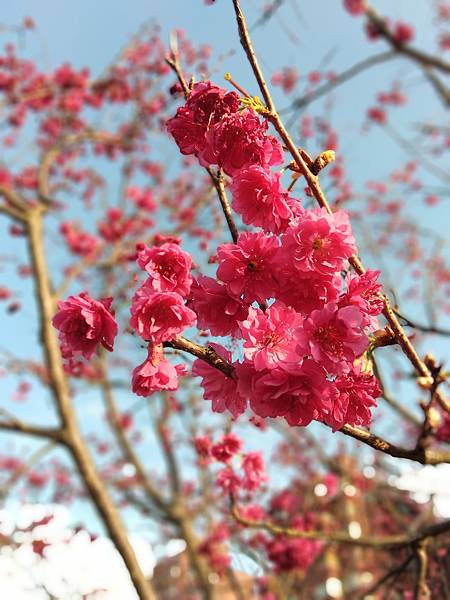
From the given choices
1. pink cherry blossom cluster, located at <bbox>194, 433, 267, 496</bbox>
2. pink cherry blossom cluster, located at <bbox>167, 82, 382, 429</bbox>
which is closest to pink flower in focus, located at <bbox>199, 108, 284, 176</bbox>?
pink cherry blossom cluster, located at <bbox>167, 82, 382, 429</bbox>

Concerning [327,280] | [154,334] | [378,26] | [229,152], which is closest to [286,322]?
[327,280]

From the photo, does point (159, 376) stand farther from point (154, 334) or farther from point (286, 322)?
point (286, 322)

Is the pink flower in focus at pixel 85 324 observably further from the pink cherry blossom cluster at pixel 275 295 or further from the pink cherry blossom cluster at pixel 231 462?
the pink cherry blossom cluster at pixel 231 462

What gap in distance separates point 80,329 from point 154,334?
0.27 meters

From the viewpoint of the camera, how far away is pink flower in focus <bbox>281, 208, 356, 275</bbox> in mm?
1252

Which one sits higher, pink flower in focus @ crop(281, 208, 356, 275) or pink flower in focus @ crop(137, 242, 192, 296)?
pink flower in focus @ crop(137, 242, 192, 296)

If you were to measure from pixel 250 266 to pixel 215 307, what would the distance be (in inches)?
5.8

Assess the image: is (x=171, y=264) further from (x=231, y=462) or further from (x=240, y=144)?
(x=231, y=462)

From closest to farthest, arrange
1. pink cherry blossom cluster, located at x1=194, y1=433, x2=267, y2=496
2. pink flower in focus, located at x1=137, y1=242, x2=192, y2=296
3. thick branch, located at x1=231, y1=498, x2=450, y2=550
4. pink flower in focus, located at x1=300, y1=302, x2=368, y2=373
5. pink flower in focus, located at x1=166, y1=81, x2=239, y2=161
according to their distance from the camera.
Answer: pink flower in focus, located at x1=300, y1=302, x2=368, y2=373, pink flower in focus, located at x1=137, y1=242, x2=192, y2=296, pink flower in focus, located at x1=166, y1=81, x2=239, y2=161, thick branch, located at x1=231, y1=498, x2=450, y2=550, pink cherry blossom cluster, located at x1=194, y1=433, x2=267, y2=496

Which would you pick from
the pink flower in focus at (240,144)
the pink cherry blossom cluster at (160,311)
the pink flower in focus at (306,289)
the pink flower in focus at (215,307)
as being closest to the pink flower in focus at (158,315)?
the pink cherry blossom cluster at (160,311)

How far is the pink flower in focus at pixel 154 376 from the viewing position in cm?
127

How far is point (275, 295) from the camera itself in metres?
1.33

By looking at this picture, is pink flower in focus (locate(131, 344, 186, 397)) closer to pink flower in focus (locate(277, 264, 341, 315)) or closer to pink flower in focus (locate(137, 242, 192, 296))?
pink flower in focus (locate(137, 242, 192, 296))

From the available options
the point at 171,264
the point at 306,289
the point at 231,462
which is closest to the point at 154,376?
the point at 171,264
